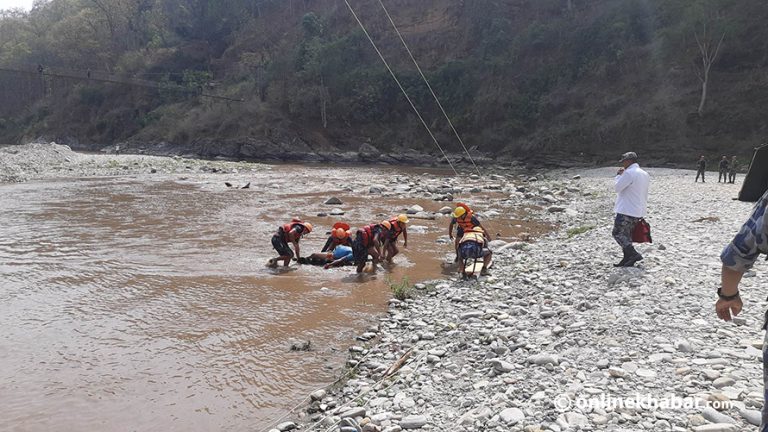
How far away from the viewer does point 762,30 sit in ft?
115

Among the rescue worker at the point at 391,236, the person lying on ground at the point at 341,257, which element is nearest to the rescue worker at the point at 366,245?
the rescue worker at the point at 391,236

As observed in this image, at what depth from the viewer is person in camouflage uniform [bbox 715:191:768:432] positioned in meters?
2.30

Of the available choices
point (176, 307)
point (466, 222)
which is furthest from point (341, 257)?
point (176, 307)

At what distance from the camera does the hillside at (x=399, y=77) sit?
35.3 meters

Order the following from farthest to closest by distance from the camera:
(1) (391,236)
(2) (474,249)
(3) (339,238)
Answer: (3) (339,238)
(1) (391,236)
(2) (474,249)

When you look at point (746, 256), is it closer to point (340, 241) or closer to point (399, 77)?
point (340, 241)

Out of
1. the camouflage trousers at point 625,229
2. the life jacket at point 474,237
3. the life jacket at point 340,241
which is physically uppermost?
the camouflage trousers at point 625,229

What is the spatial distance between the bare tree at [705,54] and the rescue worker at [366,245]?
110 ft

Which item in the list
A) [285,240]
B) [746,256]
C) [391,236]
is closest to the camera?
[746,256]

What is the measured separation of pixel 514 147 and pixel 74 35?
241 feet

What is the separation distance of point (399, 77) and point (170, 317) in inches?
1854

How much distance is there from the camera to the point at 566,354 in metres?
4.63

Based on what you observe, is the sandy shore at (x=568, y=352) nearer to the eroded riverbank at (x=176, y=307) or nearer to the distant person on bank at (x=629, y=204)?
the distant person on bank at (x=629, y=204)

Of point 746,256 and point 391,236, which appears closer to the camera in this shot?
point 746,256
